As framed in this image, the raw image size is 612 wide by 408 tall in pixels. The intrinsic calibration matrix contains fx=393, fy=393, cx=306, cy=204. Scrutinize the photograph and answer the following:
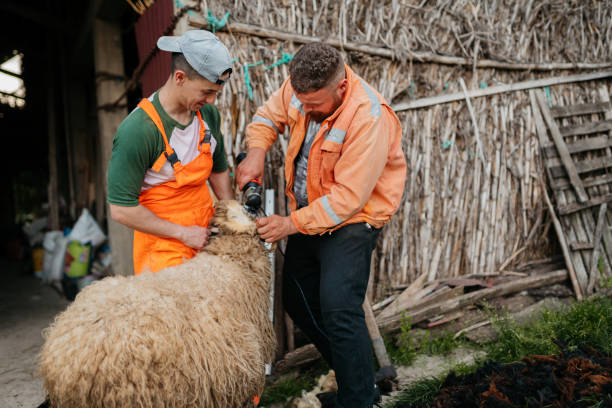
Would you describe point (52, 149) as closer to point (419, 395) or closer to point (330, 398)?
point (330, 398)

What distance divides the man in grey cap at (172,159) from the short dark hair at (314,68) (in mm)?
410

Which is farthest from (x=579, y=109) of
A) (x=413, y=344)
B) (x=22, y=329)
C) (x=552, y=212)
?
(x=22, y=329)

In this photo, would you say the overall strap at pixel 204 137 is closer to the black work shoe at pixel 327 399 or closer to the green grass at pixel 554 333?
the black work shoe at pixel 327 399

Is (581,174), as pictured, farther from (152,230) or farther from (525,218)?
(152,230)

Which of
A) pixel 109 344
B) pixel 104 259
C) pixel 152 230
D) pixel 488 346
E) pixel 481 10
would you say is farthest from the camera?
pixel 104 259

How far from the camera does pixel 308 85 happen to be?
233 cm

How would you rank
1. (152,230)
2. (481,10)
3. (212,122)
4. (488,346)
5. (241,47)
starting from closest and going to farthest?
(152,230), (212,122), (241,47), (488,346), (481,10)

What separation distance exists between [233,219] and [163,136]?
65 centimetres

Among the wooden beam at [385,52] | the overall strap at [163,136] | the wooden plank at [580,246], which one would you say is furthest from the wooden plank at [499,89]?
the overall strap at [163,136]

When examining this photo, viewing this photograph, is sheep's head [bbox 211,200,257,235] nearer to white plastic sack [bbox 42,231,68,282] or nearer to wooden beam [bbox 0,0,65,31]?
white plastic sack [bbox 42,231,68,282]

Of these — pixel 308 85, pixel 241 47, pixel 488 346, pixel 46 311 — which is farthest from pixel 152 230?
pixel 46 311

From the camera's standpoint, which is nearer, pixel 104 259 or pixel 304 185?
pixel 304 185

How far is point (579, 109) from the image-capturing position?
4.89 m

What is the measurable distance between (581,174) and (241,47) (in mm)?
4359
